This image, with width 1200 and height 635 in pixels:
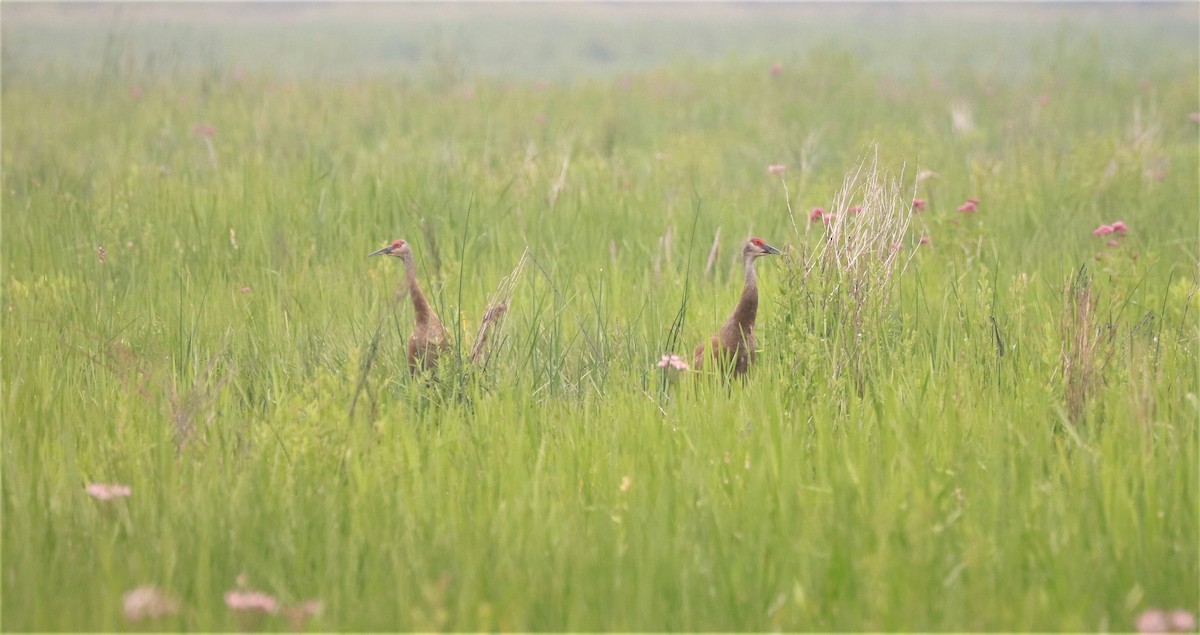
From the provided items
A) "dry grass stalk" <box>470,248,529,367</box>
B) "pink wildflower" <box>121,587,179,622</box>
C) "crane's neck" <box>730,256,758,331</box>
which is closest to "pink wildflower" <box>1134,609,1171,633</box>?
"pink wildflower" <box>121,587,179,622</box>

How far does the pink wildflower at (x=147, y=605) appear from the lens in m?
2.32

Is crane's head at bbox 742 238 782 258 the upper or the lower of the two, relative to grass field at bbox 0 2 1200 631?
upper

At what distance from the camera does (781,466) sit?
10.2 feet

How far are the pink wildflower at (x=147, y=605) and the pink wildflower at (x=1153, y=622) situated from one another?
196 cm

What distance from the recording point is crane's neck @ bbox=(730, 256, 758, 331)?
4.27 meters

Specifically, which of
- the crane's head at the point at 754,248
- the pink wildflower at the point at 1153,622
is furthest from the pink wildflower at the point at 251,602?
the crane's head at the point at 754,248

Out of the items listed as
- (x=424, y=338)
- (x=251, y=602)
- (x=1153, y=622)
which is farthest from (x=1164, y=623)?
(x=424, y=338)

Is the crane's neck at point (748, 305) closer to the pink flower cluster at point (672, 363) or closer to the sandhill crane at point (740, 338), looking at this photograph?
the sandhill crane at point (740, 338)

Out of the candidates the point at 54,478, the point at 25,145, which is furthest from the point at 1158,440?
the point at 25,145

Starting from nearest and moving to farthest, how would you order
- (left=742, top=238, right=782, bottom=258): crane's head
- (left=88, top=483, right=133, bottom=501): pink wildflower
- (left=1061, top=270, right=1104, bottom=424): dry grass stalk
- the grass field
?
1. the grass field
2. (left=88, top=483, right=133, bottom=501): pink wildflower
3. (left=1061, top=270, right=1104, bottom=424): dry grass stalk
4. (left=742, top=238, right=782, bottom=258): crane's head

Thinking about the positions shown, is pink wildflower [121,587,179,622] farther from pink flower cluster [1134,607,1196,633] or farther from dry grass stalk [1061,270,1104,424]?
dry grass stalk [1061,270,1104,424]

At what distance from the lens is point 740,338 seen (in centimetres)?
432

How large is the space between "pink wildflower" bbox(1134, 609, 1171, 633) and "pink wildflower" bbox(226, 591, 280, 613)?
179cm

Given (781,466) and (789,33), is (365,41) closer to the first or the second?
(789,33)
